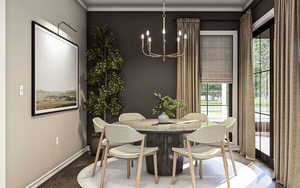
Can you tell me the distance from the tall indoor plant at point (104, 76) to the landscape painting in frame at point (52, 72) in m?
0.41

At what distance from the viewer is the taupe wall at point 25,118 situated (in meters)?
3.00

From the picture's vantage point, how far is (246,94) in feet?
17.4

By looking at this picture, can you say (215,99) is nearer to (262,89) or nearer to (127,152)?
(262,89)

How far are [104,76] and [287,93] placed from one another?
336 cm

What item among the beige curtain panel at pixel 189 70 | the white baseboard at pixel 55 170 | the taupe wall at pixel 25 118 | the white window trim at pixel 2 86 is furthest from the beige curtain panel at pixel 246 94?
the white window trim at pixel 2 86

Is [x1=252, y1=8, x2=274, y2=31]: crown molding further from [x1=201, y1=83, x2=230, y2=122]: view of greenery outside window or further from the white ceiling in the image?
[x1=201, y1=83, x2=230, y2=122]: view of greenery outside window

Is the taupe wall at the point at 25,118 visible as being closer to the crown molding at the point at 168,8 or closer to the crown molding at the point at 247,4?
the crown molding at the point at 168,8

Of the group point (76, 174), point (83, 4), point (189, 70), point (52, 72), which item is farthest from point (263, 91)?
point (83, 4)

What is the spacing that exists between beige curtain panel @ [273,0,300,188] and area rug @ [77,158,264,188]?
0.48 m

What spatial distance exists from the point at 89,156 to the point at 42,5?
2876mm

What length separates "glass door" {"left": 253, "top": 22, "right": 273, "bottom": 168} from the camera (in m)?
4.68

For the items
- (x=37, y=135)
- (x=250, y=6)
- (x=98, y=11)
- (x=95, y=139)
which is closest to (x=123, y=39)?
(x=98, y=11)

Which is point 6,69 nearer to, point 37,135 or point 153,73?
point 37,135

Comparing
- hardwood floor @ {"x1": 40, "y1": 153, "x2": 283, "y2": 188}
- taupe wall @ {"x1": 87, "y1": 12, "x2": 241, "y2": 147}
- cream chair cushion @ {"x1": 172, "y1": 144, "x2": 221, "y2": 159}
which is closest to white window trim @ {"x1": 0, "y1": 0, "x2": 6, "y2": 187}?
hardwood floor @ {"x1": 40, "y1": 153, "x2": 283, "y2": 188}
